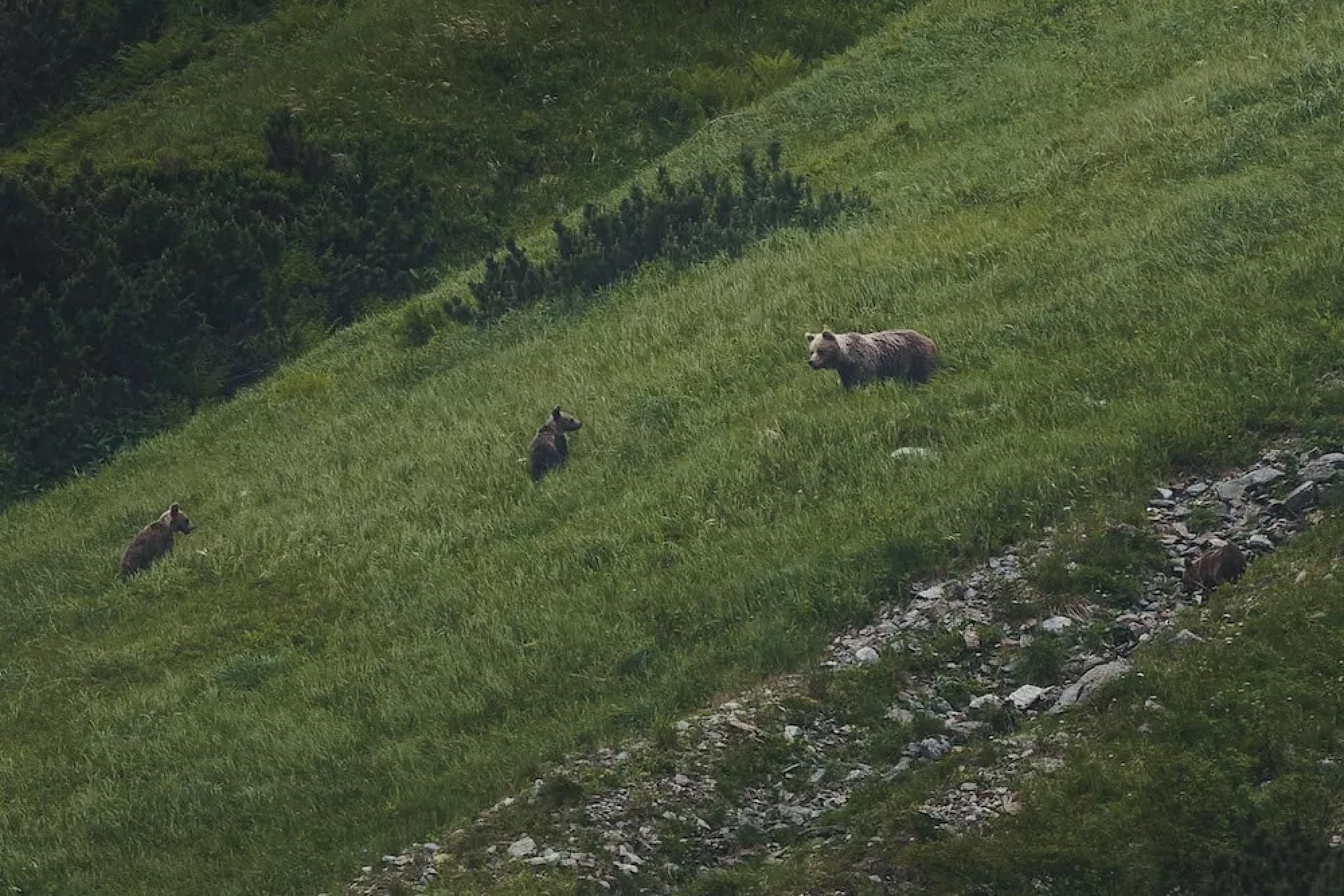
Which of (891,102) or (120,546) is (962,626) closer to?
(120,546)

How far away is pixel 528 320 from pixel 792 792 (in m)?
13.6

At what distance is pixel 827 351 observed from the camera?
53.9ft

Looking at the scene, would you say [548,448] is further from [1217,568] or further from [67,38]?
[67,38]

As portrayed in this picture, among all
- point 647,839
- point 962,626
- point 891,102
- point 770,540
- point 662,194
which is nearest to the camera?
point 647,839

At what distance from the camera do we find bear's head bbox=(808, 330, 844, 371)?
53.8 feet

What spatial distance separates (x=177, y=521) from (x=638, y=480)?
563 cm

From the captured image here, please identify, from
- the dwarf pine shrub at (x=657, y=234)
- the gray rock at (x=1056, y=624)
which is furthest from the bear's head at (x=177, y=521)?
the gray rock at (x=1056, y=624)

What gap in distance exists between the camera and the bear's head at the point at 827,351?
1641 cm

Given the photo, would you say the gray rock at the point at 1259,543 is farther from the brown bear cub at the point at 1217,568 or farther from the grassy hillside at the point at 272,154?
the grassy hillside at the point at 272,154

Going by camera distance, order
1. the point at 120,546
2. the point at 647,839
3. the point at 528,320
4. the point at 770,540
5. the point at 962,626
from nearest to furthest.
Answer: the point at 647,839 → the point at 962,626 → the point at 770,540 → the point at 120,546 → the point at 528,320

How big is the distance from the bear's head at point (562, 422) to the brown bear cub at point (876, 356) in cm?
Answer: 257

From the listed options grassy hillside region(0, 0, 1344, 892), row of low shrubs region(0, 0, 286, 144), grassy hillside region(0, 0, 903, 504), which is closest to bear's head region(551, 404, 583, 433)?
grassy hillside region(0, 0, 1344, 892)

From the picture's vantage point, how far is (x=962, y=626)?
37.9 feet

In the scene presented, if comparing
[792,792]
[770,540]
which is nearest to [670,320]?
[770,540]
